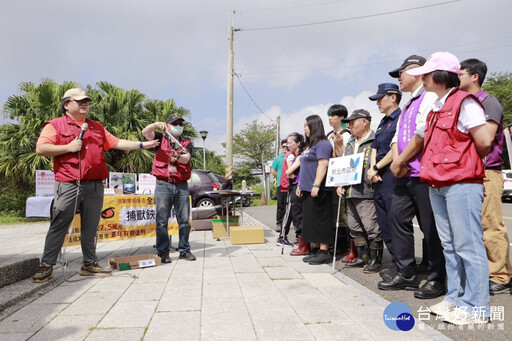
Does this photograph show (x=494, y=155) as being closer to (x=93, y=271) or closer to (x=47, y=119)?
(x=93, y=271)

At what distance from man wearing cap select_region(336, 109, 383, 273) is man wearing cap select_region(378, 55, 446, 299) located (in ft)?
2.22

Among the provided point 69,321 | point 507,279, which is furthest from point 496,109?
point 69,321

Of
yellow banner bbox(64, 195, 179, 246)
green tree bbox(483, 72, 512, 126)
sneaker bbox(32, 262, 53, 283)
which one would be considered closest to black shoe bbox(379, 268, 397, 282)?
sneaker bbox(32, 262, 53, 283)

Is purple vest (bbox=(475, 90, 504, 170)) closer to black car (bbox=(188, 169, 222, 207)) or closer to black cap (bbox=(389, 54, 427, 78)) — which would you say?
black cap (bbox=(389, 54, 427, 78))

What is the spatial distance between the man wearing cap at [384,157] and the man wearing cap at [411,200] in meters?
0.23

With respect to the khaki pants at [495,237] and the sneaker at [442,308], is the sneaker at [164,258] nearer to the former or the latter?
the sneaker at [442,308]

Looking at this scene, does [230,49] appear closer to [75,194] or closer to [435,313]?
[75,194]

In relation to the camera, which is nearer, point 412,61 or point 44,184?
point 412,61

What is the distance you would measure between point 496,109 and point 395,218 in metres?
1.28

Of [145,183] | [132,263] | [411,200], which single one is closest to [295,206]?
[411,200]

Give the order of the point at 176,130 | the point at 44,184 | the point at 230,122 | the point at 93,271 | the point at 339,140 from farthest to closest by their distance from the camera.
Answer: the point at 230,122 < the point at 44,184 < the point at 339,140 < the point at 176,130 < the point at 93,271

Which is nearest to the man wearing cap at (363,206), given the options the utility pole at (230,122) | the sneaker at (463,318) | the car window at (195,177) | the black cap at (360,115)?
the black cap at (360,115)

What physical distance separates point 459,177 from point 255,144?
35870 millimetres

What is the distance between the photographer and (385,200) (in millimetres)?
3514
